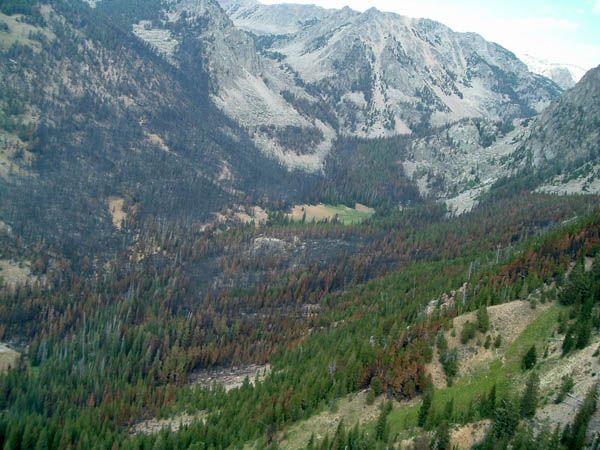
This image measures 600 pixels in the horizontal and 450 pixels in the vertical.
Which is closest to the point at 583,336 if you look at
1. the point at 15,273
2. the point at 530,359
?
the point at 530,359

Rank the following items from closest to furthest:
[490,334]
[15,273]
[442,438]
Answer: [442,438] < [490,334] < [15,273]

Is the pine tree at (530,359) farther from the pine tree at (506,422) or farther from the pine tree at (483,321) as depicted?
the pine tree at (506,422)

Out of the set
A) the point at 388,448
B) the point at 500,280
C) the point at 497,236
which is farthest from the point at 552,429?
the point at 497,236

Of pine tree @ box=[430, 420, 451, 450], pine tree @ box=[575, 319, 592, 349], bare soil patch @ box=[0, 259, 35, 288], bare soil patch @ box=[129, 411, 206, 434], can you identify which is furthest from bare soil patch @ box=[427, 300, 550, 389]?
bare soil patch @ box=[0, 259, 35, 288]

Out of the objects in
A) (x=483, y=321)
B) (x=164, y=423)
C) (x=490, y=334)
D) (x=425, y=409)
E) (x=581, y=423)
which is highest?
(x=483, y=321)

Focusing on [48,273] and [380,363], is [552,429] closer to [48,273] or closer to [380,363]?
[380,363]

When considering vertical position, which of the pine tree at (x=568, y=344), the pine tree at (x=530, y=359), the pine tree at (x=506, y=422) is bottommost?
the pine tree at (x=506, y=422)

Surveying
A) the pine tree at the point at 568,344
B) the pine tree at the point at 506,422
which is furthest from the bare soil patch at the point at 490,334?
the pine tree at the point at 506,422

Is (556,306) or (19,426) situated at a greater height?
(556,306)

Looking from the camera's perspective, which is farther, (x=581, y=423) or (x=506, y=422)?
(x=506, y=422)

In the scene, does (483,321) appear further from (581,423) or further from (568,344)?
(581,423)

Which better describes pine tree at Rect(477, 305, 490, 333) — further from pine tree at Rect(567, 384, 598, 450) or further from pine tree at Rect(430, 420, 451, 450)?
pine tree at Rect(567, 384, 598, 450)
